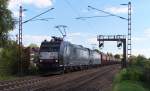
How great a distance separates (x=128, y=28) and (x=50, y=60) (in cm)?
861

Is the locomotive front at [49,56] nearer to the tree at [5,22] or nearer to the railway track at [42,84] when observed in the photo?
the railway track at [42,84]

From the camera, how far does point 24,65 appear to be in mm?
53594

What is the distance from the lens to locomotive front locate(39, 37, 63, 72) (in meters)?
46.8

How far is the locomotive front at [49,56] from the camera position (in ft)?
154

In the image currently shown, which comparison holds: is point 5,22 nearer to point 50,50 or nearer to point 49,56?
point 50,50

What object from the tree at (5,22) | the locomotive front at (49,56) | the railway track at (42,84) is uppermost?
the tree at (5,22)

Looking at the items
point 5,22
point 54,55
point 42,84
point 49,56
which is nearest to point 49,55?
point 49,56

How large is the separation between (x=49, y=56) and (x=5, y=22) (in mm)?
11184

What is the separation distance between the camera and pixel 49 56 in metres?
47.3

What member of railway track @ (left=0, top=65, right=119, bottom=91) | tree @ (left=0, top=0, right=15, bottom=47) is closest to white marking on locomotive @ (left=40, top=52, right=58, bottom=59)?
railway track @ (left=0, top=65, right=119, bottom=91)

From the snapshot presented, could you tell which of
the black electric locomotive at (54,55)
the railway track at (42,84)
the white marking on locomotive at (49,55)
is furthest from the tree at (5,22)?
the railway track at (42,84)

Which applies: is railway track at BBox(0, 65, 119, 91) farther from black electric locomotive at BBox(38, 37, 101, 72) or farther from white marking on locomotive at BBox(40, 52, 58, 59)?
white marking on locomotive at BBox(40, 52, 58, 59)

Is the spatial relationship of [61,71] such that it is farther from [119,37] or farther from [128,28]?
[119,37]

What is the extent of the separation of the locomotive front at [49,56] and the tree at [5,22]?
8.27 meters
